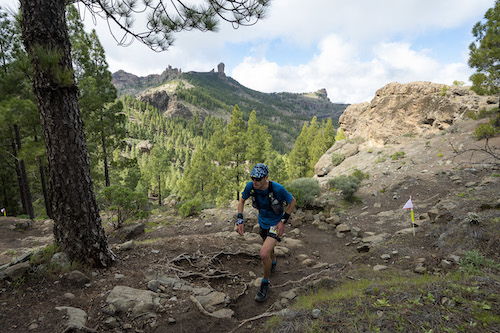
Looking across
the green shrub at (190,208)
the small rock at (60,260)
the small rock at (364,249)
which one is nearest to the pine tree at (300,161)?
the green shrub at (190,208)

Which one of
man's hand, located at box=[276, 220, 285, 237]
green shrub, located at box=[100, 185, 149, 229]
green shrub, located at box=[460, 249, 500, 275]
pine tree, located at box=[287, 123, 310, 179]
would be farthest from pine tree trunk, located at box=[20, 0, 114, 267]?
pine tree, located at box=[287, 123, 310, 179]

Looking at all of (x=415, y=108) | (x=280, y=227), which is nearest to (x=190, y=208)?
(x=280, y=227)

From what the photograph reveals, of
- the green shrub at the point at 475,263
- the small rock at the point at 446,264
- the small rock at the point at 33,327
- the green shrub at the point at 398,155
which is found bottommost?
the small rock at the point at 446,264

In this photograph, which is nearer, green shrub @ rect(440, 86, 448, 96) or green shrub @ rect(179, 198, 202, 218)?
green shrub @ rect(179, 198, 202, 218)

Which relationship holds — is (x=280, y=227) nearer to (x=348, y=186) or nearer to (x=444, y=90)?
(x=348, y=186)

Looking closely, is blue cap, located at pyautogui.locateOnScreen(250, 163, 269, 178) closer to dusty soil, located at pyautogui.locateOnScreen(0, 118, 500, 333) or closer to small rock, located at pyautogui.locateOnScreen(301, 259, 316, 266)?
dusty soil, located at pyautogui.locateOnScreen(0, 118, 500, 333)

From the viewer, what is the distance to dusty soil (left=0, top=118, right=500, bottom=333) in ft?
9.95

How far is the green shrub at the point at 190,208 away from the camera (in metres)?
10.7

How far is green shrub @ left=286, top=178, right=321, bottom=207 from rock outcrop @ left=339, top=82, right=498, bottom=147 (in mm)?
13675

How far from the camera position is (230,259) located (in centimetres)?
528

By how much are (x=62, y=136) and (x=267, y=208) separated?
353 centimetres

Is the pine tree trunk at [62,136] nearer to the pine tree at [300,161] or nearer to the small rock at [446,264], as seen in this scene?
the small rock at [446,264]

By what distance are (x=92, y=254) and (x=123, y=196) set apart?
4.51 metres

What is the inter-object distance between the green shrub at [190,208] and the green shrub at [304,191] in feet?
14.5
